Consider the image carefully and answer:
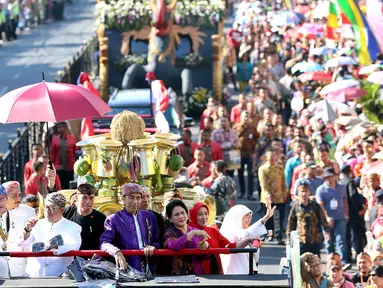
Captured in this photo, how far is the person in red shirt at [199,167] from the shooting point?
2281cm

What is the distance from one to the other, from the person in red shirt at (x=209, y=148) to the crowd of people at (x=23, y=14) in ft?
92.6

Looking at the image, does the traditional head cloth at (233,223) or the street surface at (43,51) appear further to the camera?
the street surface at (43,51)

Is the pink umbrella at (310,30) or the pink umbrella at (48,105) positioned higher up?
the pink umbrella at (310,30)

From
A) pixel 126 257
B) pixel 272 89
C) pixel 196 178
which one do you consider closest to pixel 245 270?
pixel 126 257

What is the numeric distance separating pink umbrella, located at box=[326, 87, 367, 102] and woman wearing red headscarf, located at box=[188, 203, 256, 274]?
13241mm

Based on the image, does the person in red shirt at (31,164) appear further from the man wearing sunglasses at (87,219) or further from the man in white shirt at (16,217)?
the man wearing sunglasses at (87,219)

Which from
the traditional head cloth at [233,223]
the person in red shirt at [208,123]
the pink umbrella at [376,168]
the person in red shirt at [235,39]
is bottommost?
the traditional head cloth at [233,223]

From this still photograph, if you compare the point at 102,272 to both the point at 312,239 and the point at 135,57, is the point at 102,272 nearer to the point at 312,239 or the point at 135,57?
the point at 312,239

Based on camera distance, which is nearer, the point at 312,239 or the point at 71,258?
the point at 71,258

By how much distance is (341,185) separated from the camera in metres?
21.1

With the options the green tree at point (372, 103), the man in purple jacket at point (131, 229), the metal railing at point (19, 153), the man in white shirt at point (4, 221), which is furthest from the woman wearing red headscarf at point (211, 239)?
the green tree at point (372, 103)

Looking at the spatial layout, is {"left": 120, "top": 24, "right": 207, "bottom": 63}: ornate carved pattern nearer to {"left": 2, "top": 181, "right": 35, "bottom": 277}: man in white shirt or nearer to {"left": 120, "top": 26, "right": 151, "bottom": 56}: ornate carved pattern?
{"left": 120, "top": 26, "right": 151, "bottom": 56}: ornate carved pattern

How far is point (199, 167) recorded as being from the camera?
75.0 ft

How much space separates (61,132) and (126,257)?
11501 mm
